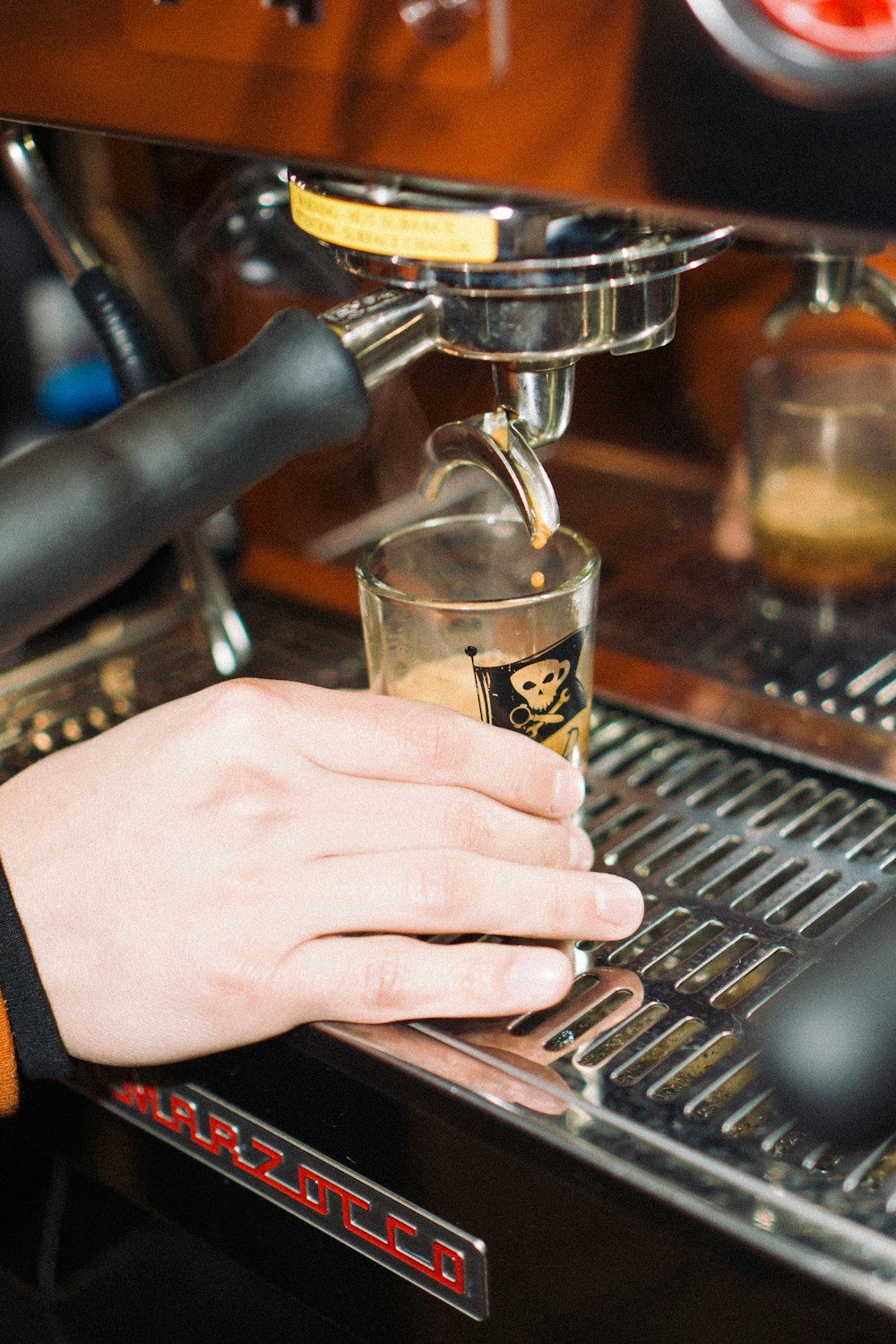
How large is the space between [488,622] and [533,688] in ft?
0.10

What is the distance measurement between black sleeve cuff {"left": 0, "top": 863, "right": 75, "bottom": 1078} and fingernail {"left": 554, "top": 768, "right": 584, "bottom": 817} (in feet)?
0.63

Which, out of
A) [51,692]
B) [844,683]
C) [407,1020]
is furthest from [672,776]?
[51,692]

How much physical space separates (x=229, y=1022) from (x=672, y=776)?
0.82ft

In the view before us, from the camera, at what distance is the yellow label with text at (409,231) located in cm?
44

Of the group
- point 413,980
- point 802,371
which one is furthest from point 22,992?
point 802,371

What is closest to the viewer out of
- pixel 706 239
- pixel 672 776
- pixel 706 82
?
pixel 706 82

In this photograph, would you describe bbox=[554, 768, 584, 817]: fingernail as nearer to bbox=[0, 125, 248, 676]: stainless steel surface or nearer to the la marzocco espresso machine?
the la marzocco espresso machine

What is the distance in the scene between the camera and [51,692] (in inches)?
29.7

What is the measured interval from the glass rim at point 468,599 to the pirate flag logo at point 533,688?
2cm

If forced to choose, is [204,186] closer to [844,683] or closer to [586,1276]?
[844,683]

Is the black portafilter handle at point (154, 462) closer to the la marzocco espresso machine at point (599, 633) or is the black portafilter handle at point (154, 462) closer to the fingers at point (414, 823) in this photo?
the la marzocco espresso machine at point (599, 633)

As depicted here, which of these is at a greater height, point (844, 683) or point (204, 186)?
point (204, 186)

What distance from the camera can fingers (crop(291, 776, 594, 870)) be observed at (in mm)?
495

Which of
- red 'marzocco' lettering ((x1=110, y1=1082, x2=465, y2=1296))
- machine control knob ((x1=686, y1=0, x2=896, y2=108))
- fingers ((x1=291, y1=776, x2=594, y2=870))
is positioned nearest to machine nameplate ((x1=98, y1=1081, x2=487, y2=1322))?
red 'marzocco' lettering ((x1=110, y1=1082, x2=465, y2=1296))
